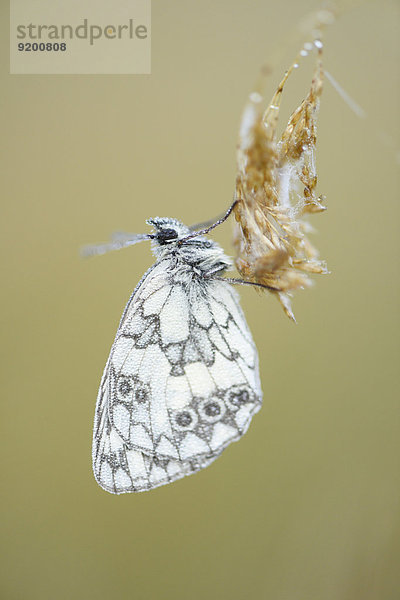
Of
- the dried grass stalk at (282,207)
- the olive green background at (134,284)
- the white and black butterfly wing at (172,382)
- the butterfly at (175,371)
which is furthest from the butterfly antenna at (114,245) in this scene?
the olive green background at (134,284)

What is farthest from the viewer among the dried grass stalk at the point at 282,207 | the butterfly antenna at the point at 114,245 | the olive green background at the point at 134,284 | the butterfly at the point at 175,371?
the olive green background at the point at 134,284

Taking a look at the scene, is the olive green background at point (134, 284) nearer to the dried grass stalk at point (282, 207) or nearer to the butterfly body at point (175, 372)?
the butterfly body at point (175, 372)

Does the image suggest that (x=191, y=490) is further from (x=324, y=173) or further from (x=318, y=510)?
(x=324, y=173)

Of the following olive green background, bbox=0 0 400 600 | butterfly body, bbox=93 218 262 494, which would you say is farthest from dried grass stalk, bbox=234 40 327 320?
olive green background, bbox=0 0 400 600

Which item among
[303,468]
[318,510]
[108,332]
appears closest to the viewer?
[318,510]

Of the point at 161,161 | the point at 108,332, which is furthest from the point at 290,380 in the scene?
the point at 161,161

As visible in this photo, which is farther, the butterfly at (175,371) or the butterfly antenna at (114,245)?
the butterfly at (175,371)

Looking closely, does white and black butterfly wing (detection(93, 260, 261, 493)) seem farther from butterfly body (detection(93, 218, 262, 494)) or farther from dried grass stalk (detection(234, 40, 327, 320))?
dried grass stalk (detection(234, 40, 327, 320))
